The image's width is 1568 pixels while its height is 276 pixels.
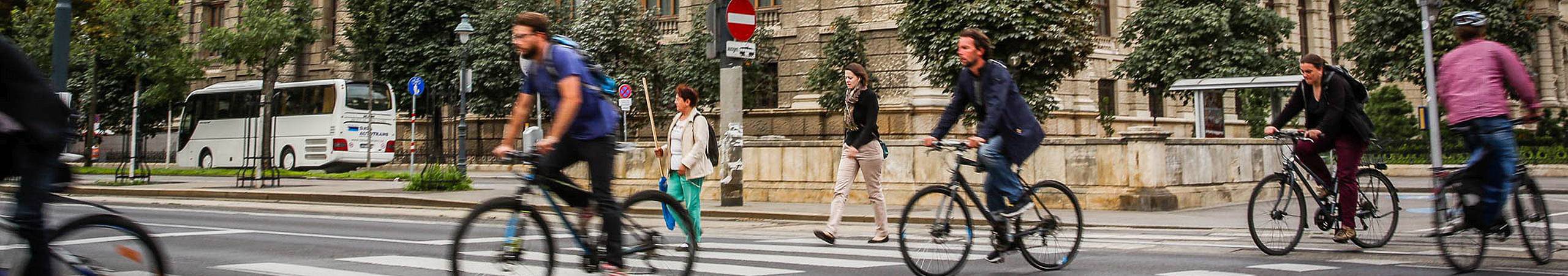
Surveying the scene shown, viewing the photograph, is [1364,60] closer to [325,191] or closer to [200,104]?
[325,191]

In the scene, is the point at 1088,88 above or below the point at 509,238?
above

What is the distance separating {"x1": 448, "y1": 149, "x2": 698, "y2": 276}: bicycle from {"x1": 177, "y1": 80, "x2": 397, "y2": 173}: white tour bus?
1223 inches

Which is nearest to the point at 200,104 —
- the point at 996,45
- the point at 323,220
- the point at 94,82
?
the point at 94,82

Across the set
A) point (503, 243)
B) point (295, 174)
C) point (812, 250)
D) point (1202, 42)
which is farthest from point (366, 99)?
point (503, 243)

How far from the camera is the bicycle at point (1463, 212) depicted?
6.86 meters

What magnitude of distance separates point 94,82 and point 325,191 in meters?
12.2

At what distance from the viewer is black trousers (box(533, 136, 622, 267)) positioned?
5602 mm

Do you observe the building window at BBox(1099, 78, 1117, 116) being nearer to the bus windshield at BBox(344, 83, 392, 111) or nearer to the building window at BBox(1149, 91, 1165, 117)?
the building window at BBox(1149, 91, 1165, 117)

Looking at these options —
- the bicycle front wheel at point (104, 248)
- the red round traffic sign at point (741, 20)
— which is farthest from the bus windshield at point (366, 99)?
the bicycle front wheel at point (104, 248)

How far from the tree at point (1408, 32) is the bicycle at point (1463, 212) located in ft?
90.1

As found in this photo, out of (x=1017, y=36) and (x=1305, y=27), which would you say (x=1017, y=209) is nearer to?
(x=1017, y=36)

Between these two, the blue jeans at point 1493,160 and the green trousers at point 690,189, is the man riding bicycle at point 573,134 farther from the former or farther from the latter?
the blue jeans at point 1493,160

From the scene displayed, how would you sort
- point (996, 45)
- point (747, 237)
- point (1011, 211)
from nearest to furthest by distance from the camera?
point (1011, 211) < point (747, 237) < point (996, 45)

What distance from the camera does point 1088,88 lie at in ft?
111
